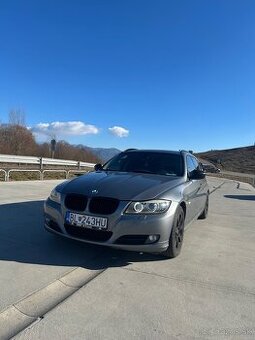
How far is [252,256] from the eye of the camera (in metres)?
5.68

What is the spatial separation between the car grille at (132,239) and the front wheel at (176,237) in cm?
44

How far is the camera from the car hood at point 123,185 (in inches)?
192

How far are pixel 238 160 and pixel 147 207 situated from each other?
7769cm

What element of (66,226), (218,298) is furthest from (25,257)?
(218,298)

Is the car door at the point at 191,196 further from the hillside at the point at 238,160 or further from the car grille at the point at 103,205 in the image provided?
the hillside at the point at 238,160

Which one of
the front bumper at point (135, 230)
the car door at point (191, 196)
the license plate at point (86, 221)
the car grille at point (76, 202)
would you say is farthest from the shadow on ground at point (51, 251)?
the car door at point (191, 196)

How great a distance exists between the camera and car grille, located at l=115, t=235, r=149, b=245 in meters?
4.70

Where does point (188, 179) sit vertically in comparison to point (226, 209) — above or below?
above

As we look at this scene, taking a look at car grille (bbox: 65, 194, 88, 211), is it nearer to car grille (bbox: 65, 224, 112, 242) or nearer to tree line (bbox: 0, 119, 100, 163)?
car grille (bbox: 65, 224, 112, 242)

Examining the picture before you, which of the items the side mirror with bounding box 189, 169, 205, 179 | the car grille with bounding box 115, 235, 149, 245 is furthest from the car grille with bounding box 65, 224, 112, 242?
the side mirror with bounding box 189, 169, 205, 179

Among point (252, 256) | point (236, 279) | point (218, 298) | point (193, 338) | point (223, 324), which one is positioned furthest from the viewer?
point (252, 256)

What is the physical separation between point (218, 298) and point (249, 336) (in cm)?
77

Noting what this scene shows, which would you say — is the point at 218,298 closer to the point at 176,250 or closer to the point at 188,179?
the point at 176,250

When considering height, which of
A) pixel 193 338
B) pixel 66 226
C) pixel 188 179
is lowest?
pixel 193 338
